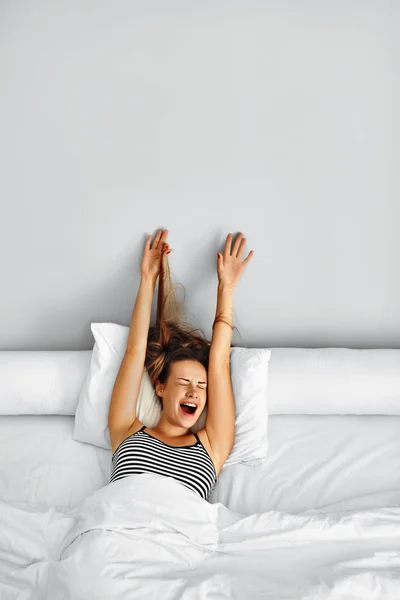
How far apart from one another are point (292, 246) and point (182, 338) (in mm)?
442

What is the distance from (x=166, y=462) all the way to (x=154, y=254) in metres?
0.63

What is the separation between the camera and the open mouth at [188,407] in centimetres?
159

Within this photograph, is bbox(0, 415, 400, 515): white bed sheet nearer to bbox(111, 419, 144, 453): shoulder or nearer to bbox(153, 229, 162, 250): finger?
bbox(111, 419, 144, 453): shoulder

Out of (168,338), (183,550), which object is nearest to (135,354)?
(168,338)

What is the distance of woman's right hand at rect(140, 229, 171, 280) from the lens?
5.73ft

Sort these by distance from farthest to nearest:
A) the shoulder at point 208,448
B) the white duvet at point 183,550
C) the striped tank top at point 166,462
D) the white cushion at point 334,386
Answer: the white cushion at point 334,386
the shoulder at point 208,448
the striped tank top at point 166,462
the white duvet at point 183,550

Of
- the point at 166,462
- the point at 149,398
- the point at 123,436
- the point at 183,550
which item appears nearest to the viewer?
the point at 183,550

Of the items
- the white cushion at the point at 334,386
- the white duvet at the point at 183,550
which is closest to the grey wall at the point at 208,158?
the white cushion at the point at 334,386

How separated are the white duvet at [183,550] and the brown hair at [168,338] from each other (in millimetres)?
401

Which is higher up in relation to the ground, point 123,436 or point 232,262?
point 232,262

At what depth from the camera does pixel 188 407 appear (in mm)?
1604

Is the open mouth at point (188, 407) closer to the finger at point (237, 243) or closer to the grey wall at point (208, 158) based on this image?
the grey wall at point (208, 158)

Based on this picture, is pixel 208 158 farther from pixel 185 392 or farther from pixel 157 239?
pixel 185 392

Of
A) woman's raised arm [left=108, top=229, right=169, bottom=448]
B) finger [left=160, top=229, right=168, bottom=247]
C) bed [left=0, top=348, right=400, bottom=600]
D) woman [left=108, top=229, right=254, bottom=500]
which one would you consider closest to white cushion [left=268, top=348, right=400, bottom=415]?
bed [left=0, top=348, right=400, bottom=600]
